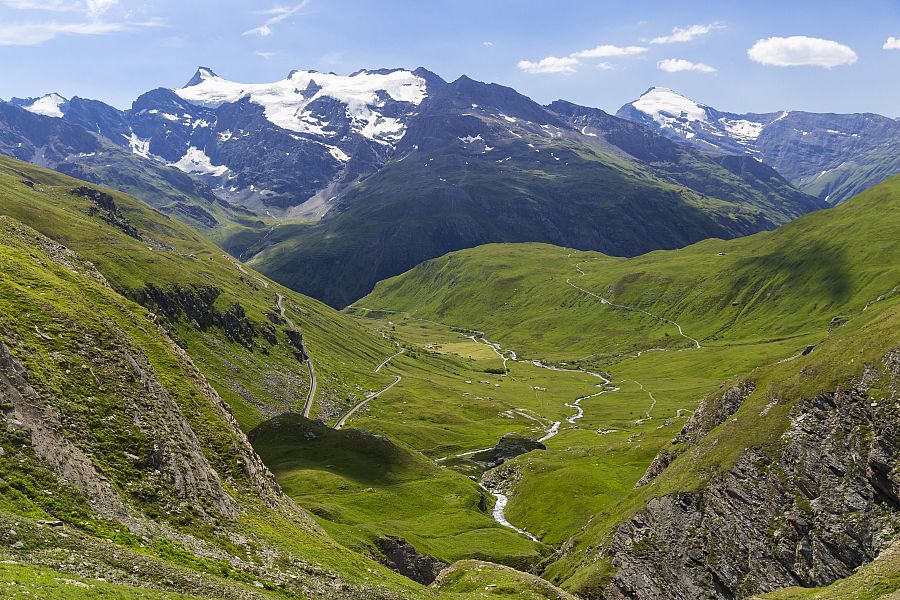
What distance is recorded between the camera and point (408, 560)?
93.3m

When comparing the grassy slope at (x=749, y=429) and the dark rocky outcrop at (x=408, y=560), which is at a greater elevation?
the grassy slope at (x=749, y=429)

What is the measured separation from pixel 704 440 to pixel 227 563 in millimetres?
74783

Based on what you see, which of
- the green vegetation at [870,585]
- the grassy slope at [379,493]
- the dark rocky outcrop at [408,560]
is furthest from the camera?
the grassy slope at [379,493]

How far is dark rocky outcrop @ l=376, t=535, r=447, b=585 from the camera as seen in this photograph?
90.9 m

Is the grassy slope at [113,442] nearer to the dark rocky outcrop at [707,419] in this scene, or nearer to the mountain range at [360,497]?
the mountain range at [360,497]

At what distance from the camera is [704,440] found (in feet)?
→ 324

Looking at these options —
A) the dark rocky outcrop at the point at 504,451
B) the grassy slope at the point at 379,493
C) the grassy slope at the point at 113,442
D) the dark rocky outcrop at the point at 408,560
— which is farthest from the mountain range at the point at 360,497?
the dark rocky outcrop at the point at 504,451

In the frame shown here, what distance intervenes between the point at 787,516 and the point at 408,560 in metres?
49.3

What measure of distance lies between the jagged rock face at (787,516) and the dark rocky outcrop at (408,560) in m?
24.4

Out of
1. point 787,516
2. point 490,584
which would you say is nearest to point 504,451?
point 787,516

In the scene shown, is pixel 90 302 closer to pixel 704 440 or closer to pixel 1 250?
pixel 1 250

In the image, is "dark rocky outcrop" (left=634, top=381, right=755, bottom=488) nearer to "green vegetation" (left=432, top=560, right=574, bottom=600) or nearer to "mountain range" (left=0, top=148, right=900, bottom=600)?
"mountain range" (left=0, top=148, right=900, bottom=600)

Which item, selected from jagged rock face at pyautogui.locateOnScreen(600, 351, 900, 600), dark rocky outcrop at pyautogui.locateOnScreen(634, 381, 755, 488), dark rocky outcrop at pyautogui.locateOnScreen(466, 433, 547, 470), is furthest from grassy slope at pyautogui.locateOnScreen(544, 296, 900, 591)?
dark rocky outcrop at pyautogui.locateOnScreen(466, 433, 547, 470)

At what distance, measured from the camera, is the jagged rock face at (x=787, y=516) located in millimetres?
74500
